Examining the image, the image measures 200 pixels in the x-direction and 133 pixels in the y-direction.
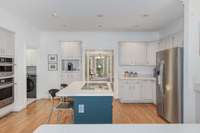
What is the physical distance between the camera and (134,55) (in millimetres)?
8555

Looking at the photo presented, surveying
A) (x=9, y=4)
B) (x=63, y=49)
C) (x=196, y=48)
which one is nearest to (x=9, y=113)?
(x=9, y=4)

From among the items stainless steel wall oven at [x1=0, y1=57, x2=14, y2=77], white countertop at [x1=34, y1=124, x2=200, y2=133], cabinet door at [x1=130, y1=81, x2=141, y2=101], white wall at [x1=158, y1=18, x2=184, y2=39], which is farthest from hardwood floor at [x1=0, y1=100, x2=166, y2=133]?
white countertop at [x1=34, y1=124, x2=200, y2=133]

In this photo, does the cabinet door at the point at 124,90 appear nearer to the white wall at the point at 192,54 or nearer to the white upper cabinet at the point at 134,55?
the white upper cabinet at the point at 134,55

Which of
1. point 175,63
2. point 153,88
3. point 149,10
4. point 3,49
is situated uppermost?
point 149,10

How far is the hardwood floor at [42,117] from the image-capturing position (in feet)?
15.6

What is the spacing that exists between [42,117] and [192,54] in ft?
13.1

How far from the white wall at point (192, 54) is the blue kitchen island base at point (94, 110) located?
4.10ft

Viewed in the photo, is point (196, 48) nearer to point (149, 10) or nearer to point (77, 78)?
point (149, 10)

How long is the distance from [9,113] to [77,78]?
325 centimetres

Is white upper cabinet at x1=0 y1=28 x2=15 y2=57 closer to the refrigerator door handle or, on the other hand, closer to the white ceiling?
the white ceiling

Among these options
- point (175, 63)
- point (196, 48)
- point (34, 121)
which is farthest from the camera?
point (34, 121)

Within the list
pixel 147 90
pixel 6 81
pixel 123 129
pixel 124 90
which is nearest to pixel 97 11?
pixel 6 81

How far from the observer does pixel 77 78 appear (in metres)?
8.68

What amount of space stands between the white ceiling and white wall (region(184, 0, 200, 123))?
1228 mm
